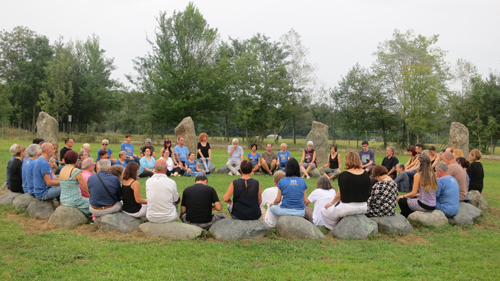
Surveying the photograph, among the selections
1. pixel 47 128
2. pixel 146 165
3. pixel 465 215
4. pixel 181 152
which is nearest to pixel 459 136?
pixel 465 215

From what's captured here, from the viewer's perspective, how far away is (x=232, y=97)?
118ft

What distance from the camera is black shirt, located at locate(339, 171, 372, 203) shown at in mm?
5723

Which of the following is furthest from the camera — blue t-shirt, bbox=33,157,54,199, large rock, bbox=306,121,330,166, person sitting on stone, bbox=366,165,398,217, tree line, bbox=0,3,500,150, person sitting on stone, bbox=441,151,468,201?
tree line, bbox=0,3,500,150

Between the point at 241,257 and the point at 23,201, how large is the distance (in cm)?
529

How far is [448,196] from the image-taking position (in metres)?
6.61

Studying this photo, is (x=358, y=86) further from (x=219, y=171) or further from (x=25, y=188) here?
(x=25, y=188)

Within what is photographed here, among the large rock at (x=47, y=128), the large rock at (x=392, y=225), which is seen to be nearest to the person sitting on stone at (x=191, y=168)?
the large rock at (x=392, y=225)

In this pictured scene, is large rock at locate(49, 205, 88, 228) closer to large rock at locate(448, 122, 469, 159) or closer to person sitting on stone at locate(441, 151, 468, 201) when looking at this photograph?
person sitting on stone at locate(441, 151, 468, 201)

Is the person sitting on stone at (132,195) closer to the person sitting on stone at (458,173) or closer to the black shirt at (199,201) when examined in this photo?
the black shirt at (199,201)

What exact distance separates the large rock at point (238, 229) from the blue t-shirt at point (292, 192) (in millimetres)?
569

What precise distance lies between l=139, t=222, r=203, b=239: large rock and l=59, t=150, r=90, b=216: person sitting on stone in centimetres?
158

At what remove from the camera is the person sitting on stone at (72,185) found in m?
6.24

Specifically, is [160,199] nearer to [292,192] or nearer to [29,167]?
[292,192]

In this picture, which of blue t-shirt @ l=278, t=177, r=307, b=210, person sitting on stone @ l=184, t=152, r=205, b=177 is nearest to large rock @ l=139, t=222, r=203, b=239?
blue t-shirt @ l=278, t=177, r=307, b=210
